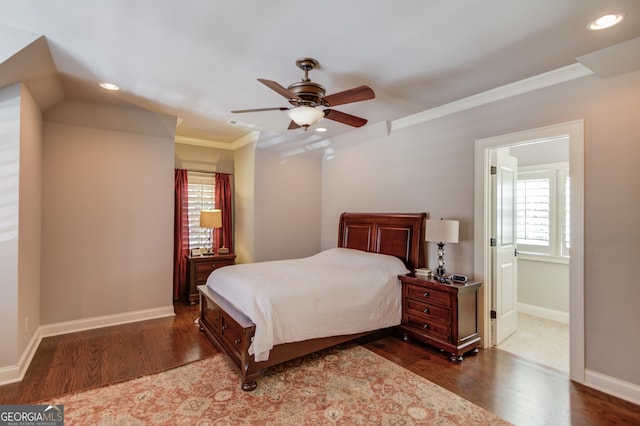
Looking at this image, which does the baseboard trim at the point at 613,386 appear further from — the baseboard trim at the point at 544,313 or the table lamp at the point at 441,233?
the baseboard trim at the point at 544,313

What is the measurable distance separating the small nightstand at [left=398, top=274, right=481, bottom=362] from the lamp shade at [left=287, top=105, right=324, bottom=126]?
2.02 metres

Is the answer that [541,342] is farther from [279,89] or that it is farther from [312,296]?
[279,89]

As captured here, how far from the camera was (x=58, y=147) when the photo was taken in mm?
3590

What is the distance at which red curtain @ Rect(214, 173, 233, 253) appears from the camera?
5629mm

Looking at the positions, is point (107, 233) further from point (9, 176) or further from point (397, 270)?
point (397, 270)

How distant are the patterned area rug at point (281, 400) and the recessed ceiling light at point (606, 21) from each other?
270 cm

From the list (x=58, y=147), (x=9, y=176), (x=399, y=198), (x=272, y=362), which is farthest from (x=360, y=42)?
(x=58, y=147)

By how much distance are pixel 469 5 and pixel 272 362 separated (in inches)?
116

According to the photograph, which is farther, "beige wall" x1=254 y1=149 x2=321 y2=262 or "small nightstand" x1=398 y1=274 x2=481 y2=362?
"beige wall" x1=254 y1=149 x2=321 y2=262

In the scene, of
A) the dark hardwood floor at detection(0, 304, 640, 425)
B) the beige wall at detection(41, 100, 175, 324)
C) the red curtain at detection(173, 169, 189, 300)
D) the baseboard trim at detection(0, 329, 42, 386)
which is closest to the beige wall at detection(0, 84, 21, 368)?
the baseboard trim at detection(0, 329, 42, 386)

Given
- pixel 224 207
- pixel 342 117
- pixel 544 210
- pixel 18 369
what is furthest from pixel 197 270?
pixel 544 210

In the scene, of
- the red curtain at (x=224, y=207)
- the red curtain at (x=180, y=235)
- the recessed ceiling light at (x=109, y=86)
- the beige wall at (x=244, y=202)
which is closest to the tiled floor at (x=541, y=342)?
the beige wall at (x=244, y=202)

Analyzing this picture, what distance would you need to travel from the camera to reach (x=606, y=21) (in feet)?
6.56

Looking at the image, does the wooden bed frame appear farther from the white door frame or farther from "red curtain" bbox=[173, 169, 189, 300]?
"red curtain" bbox=[173, 169, 189, 300]
